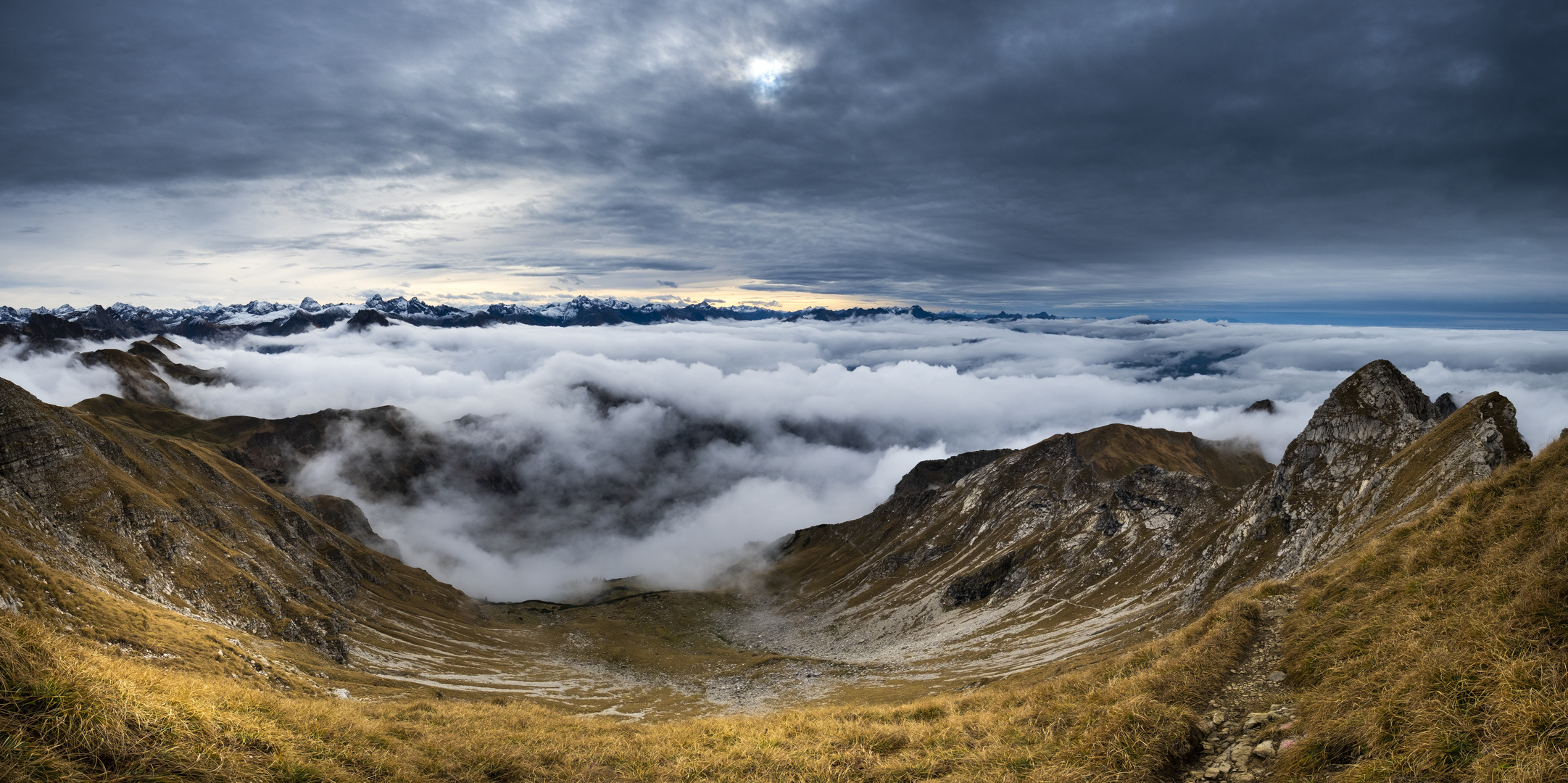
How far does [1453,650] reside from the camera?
42.3 ft

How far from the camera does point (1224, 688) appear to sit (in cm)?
1752

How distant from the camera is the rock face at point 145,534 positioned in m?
75.4

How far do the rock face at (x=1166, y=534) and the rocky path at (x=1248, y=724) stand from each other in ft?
159

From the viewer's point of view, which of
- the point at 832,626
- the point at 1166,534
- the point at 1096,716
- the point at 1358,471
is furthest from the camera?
the point at 832,626

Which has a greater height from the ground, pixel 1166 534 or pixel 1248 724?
pixel 1248 724

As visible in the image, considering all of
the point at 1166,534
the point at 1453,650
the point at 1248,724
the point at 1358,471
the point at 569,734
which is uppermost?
the point at 1453,650

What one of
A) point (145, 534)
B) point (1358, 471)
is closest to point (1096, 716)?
point (1358, 471)

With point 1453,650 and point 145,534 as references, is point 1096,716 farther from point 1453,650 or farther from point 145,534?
point 145,534

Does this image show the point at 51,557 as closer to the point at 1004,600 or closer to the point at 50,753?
the point at 50,753

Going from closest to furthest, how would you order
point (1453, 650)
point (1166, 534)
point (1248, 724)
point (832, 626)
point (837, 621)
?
point (1453, 650)
point (1248, 724)
point (1166, 534)
point (832, 626)
point (837, 621)

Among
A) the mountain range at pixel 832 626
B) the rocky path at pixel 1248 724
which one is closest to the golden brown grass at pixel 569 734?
the rocky path at pixel 1248 724

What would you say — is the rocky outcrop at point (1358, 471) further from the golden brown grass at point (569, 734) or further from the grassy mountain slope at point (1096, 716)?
the golden brown grass at point (569, 734)

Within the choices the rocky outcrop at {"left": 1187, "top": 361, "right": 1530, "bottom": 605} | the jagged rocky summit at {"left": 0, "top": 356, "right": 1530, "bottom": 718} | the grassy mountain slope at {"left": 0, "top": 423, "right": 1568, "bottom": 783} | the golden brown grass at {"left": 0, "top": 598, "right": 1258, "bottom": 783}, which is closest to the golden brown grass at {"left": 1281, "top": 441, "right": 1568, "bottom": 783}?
the grassy mountain slope at {"left": 0, "top": 423, "right": 1568, "bottom": 783}

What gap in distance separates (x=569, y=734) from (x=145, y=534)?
115 meters
